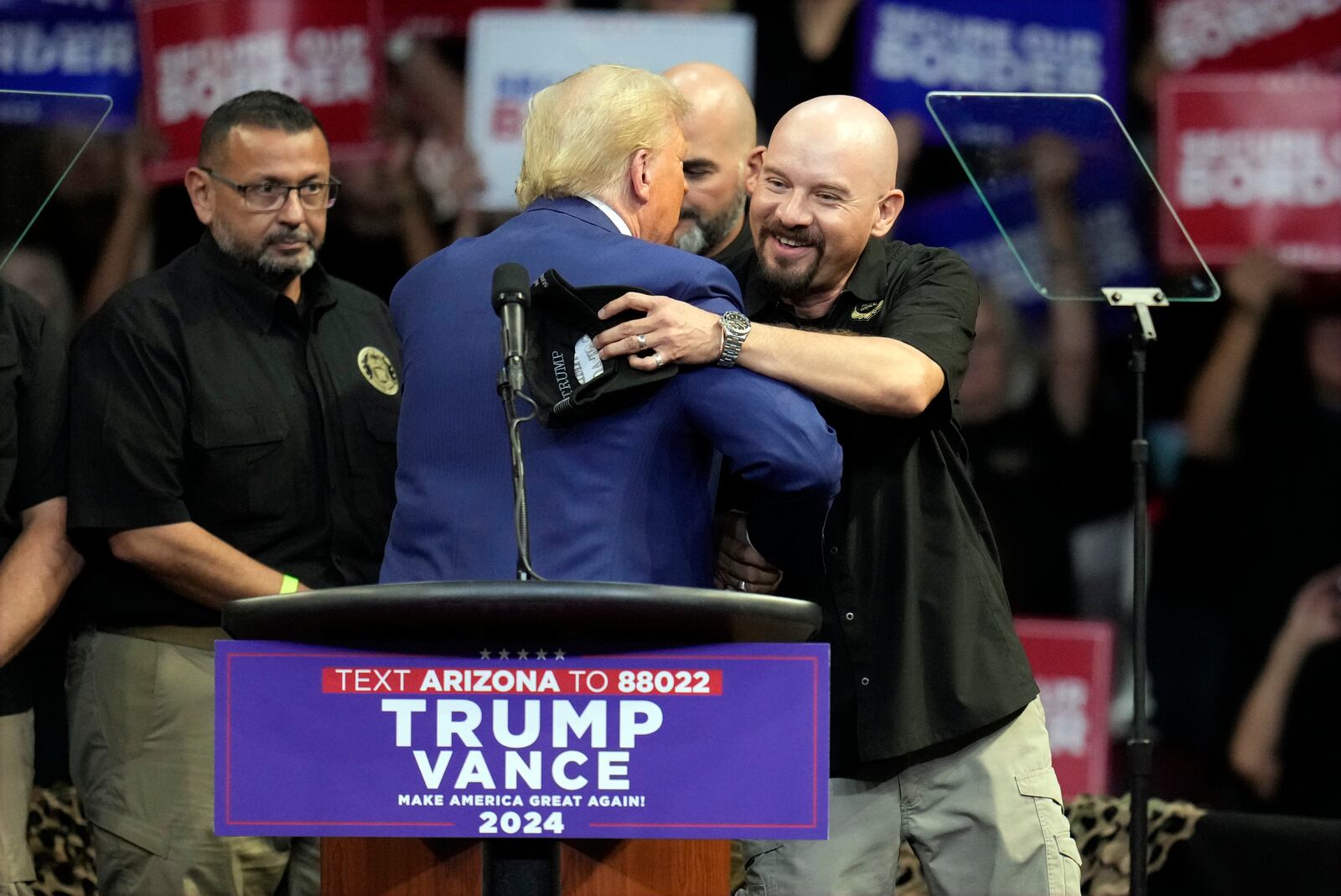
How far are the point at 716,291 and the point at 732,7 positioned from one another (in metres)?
→ 2.82

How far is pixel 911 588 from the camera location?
2553 mm

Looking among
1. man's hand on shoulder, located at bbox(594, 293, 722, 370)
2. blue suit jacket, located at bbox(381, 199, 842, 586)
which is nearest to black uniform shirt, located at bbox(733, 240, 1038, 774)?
blue suit jacket, located at bbox(381, 199, 842, 586)

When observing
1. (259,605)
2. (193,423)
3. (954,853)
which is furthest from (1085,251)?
(259,605)

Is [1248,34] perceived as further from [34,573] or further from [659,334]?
[34,573]

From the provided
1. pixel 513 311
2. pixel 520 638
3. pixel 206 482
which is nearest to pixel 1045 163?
pixel 206 482

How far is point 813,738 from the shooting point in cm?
178

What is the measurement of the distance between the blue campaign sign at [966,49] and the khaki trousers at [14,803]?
283 cm

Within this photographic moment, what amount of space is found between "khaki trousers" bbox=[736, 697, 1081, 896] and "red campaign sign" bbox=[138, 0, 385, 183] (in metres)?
2.74

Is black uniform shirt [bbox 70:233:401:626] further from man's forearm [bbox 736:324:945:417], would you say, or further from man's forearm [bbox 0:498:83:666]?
man's forearm [bbox 736:324:945:417]

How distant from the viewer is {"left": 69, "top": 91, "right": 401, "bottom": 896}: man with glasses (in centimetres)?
299

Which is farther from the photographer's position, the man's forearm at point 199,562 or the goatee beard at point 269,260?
the goatee beard at point 269,260

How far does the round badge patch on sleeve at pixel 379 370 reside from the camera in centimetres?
325

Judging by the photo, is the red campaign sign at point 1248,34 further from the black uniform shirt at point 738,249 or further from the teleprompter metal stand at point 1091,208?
the black uniform shirt at point 738,249

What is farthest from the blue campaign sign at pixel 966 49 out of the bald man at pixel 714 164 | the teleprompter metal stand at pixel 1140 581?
the teleprompter metal stand at pixel 1140 581
